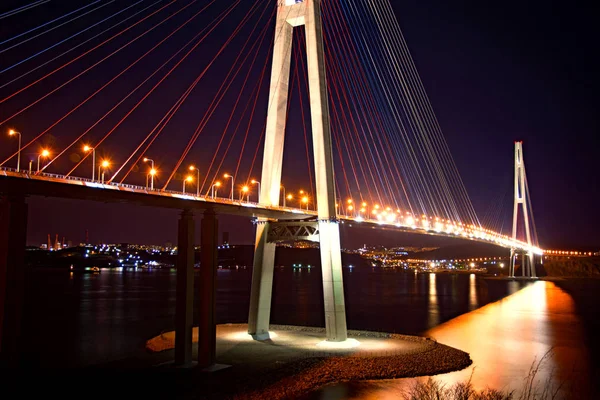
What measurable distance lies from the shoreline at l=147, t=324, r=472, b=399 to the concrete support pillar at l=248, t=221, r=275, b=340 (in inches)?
24.1

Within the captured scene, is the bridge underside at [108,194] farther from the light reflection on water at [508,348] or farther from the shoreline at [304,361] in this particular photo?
the light reflection on water at [508,348]

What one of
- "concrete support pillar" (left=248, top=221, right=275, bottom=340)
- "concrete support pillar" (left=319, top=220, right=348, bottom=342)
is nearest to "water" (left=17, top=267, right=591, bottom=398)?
"concrete support pillar" (left=248, top=221, right=275, bottom=340)

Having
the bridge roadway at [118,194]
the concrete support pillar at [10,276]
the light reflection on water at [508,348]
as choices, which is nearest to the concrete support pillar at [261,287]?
the bridge roadway at [118,194]

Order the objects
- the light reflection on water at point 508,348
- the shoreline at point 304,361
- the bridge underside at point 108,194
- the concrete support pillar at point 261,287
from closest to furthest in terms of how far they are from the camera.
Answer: the bridge underside at point 108,194, the shoreline at point 304,361, the light reflection on water at point 508,348, the concrete support pillar at point 261,287

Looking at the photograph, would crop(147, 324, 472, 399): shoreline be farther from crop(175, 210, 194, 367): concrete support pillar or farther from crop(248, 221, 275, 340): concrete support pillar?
crop(175, 210, 194, 367): concrete support pillar

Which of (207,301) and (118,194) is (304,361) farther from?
(118,194)

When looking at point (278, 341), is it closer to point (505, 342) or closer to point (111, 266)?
point (505, 342)

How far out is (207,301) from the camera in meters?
16.9

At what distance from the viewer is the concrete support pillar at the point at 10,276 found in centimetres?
1162

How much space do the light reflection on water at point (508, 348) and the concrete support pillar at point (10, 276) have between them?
7.24 metres

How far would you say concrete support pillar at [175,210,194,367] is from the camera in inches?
655

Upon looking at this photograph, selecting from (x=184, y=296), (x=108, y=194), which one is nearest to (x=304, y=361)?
(x=184, y=296)

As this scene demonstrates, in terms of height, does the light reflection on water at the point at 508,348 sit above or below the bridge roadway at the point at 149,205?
below

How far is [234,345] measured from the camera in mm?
21047
